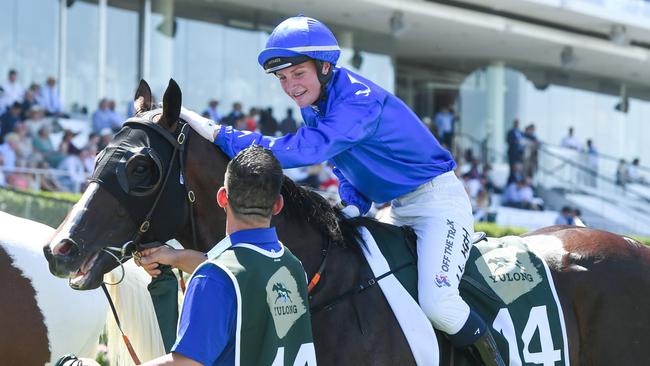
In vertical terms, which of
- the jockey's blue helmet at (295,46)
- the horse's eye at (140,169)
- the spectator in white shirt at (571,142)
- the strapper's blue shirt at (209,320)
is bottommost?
the spectator in white shirt at (571,142)

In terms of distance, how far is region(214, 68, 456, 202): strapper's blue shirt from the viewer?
3.65 meters

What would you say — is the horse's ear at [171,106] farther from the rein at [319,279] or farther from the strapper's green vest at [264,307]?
the strapper's green vest at [264,307]

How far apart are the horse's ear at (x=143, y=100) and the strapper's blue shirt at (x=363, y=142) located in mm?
337

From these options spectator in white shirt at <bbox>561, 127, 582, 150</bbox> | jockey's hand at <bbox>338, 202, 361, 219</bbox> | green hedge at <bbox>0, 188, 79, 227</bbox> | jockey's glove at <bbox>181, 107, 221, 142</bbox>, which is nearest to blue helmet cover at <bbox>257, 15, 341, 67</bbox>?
jockey's glove at <bbox>181, 107, 221, 142</bbox>

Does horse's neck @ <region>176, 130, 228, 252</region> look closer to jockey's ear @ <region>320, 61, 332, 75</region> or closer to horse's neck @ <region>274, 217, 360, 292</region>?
horse's neck @ <region>274, 217, 360, 292</region>

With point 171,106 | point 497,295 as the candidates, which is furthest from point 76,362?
point 497,295

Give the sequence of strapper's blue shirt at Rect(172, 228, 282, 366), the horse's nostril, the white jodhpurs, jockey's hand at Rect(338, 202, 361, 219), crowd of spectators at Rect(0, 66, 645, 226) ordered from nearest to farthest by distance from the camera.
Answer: strapper's blue shirt at Rect(172, 228, 282, 366) < the horse's nostril < the white jodhpurs < jockey's hand at Rect(338, 202, 361, 219) < crowd of spectators at Rect(0, 66, 645, 226)

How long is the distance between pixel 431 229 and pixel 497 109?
23224mm

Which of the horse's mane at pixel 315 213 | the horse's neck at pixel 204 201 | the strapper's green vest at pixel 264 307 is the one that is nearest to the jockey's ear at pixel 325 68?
the horse's mane at pixel 315 213

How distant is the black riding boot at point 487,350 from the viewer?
12.7 feet

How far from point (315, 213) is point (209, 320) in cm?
128

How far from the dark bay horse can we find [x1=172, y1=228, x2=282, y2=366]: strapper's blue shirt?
2.54 ft

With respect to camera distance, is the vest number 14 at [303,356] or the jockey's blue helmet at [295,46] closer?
the vest number 14 at [303,356]

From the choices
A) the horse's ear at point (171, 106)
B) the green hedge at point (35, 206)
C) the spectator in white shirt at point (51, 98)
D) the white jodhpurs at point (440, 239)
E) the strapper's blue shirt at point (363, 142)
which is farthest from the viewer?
the spectator in white shirt at point (51, 98)
